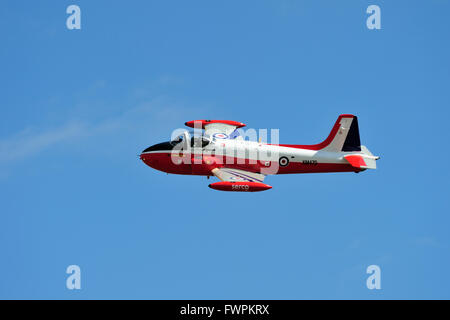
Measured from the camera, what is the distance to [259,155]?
2120 inches

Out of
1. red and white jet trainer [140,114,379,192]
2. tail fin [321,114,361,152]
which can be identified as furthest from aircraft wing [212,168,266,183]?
tail fin [321,114,361,152]

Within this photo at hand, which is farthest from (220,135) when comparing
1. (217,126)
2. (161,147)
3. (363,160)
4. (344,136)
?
(363,160)

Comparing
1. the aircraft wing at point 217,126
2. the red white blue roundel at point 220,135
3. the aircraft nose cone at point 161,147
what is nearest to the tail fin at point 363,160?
the red white blue roundel at point 220,135

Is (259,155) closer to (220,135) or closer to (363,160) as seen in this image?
(220,135)

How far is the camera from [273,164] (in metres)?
54.1

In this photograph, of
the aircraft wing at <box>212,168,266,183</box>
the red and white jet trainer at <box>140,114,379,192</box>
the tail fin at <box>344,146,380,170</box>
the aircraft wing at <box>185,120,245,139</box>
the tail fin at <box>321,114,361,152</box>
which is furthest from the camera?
the aircraft wing at <box>185,120,245,139</box>

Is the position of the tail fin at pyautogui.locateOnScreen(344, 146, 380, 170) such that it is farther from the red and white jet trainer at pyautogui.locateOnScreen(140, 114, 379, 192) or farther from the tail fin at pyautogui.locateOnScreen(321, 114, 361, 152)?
the tail fin at pyautogui.locateOnScreen(321, 114, 361, 152)

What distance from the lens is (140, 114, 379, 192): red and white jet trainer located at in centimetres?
5356

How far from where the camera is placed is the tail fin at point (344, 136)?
2135 inches

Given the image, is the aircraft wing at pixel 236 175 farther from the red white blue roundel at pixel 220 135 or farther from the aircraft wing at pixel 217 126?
the aircraft wing at pixel 217 126
